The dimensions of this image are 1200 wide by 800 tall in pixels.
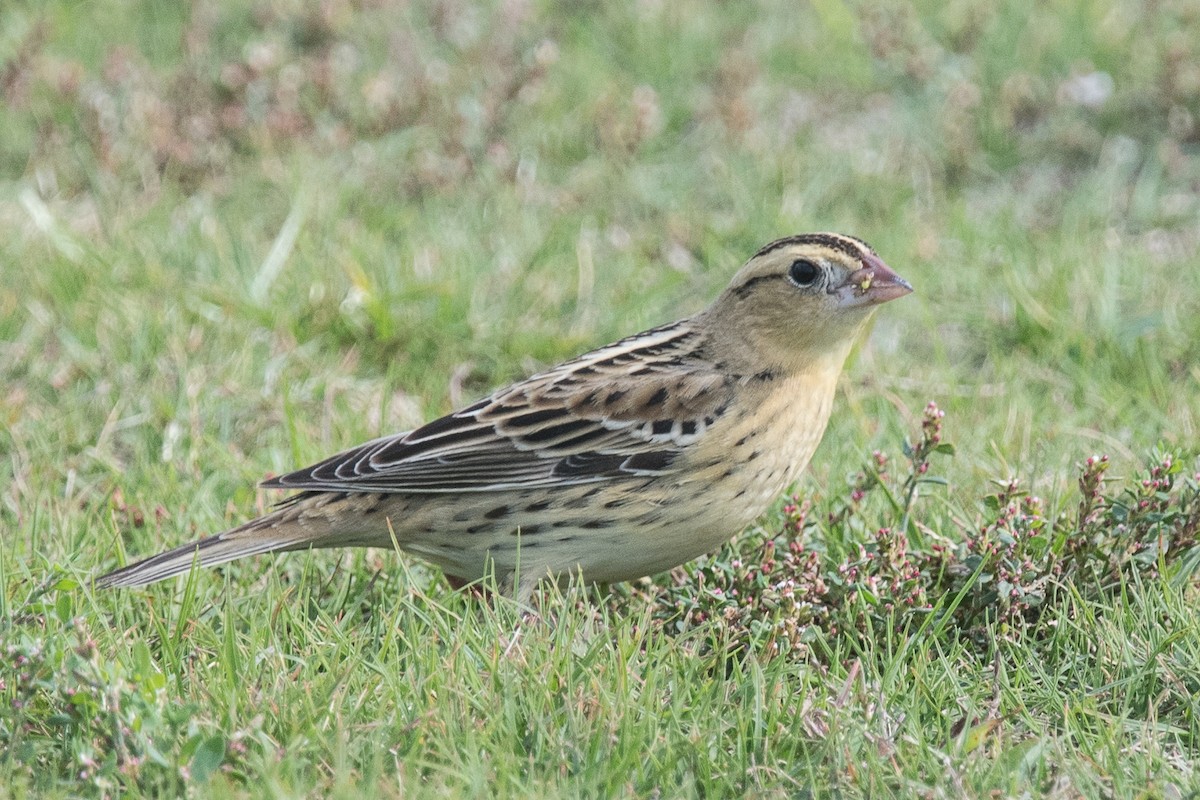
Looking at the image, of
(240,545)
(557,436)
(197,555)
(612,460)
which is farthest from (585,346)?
(197,555)

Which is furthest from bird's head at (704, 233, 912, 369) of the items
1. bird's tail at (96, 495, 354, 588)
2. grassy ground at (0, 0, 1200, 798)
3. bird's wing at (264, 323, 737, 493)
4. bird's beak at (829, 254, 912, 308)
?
bird's tail at (96, 495, 354, 588)

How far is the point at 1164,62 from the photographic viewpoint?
9.74 m

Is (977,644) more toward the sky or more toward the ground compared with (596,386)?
more toward the ground

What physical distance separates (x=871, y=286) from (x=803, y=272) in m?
0.27

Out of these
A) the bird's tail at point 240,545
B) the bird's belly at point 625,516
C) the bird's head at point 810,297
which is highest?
the bird's head at point 810,297

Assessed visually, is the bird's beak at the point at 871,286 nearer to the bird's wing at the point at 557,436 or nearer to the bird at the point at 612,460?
the bird at the point at 612,460

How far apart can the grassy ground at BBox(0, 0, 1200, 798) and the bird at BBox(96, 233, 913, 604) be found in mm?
181

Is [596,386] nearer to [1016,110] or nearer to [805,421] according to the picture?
[805,421]

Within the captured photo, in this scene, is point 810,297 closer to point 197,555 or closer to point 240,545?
point 240,545

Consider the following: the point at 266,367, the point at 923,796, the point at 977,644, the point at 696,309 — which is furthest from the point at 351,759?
the point at 696,309

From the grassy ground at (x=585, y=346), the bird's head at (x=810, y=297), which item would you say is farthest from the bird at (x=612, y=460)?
the grassy ground at (x=585, y=346)

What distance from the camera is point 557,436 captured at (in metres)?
5.94

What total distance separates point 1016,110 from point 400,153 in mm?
3736

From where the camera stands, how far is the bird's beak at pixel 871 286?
5.89m
